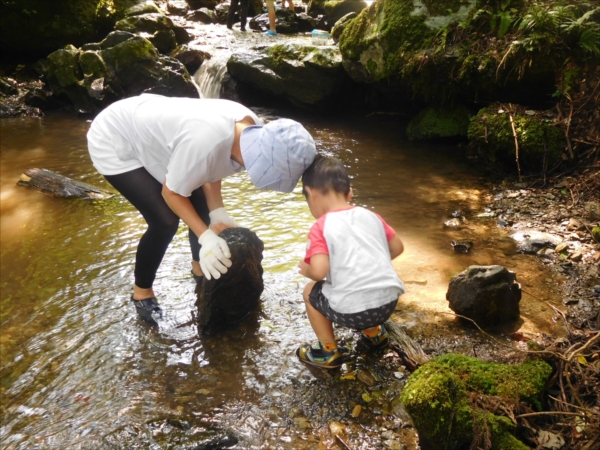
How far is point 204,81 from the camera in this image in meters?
9.82

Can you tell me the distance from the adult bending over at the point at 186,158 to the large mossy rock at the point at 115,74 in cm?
643

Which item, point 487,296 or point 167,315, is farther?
point 167,315

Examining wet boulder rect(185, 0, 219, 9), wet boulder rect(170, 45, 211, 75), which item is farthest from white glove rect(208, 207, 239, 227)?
wet boulder rect(185, 0, 219, 9)

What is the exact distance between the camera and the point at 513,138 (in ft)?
17.1

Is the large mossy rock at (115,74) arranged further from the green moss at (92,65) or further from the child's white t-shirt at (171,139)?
the child's white t-shirt at (171,139)

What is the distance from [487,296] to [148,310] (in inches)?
86.1

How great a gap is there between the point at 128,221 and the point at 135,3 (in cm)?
915

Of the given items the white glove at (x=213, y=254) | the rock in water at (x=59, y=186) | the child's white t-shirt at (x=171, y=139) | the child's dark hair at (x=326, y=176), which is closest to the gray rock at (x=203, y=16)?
the rock in water at (x=59, y=186)

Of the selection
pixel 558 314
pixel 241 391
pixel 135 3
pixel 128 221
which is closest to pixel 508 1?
pixel 558 314

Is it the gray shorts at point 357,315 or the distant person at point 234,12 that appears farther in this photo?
the distant person at point 234,12

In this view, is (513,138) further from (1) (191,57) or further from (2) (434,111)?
(1) (191,57)

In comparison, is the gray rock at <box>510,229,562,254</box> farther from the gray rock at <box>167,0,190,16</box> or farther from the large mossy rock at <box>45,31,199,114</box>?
the gray rock at <box>167,0,190,16</box>

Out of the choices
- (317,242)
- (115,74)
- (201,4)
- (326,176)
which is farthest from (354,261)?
(201,4)

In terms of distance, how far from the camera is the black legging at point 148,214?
9.26ft
